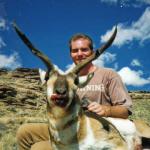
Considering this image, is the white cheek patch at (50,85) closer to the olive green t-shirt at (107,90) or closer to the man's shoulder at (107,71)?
the olive green t-shirt at (107,90)

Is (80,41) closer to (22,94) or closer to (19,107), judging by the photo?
(19,107)

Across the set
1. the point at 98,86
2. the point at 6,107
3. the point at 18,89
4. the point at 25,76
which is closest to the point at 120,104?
the point at 98,86

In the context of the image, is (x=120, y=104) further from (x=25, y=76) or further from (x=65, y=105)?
(x=25, y=76)

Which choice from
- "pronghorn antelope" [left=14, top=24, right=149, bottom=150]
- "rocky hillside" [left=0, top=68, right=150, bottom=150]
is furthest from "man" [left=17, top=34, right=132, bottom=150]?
"rocky hillside" [left=0, top=68, right=150, bottom=150]

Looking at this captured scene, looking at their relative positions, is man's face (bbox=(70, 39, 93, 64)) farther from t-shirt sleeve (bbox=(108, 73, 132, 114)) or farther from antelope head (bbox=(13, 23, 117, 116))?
antelope head (bbox=(13, 23, 117, 116))

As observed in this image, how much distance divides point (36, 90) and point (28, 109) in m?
9.06

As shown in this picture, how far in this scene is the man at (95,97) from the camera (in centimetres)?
947

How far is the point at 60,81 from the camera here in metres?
8.49

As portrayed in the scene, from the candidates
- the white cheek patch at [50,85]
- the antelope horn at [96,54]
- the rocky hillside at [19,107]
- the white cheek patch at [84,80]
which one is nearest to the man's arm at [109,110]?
the white cheek patch at [84,80]

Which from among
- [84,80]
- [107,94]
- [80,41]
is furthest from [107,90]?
[80,41]

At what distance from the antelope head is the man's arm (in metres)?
0.50

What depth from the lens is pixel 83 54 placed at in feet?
34.9

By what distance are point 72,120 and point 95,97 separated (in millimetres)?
1457

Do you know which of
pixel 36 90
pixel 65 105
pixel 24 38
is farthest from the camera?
pixel 36 90
